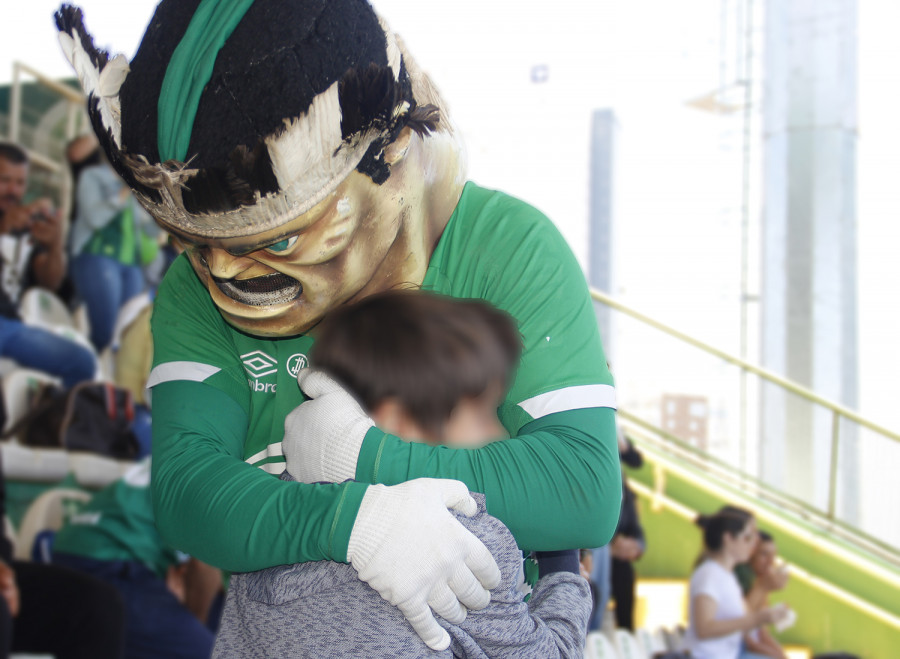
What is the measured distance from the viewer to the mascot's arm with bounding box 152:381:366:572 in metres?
0.92

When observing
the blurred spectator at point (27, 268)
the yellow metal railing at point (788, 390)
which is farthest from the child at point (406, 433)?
the yellow metal railing at point (788, 390)

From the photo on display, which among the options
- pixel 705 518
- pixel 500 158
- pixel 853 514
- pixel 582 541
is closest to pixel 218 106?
pixel 582 541

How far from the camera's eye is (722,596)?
3.98 metres

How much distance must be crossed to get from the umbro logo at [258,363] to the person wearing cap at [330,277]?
0.11 ft

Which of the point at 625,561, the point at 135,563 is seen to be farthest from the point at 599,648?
the point at 135,563

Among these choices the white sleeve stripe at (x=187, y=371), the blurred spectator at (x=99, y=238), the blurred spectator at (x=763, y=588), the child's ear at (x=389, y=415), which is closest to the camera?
the child's ear at (x=389, y=415)

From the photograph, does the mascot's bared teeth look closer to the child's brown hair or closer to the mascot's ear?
the child's brown hair

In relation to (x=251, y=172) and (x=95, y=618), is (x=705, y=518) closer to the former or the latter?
(x=95, y=618)

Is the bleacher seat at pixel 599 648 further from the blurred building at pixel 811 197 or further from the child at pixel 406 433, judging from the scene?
the blurred building at pixel 811 197

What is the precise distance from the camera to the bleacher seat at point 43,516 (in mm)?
3531

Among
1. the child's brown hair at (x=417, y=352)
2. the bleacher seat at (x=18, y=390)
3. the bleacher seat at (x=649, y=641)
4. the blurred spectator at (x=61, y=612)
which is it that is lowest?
the bleacher seat at (x=649, y=641)

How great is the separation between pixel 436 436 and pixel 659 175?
20.2ft

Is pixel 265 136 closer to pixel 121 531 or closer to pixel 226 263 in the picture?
pixel 226 263

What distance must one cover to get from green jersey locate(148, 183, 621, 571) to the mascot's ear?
0.17 meters
